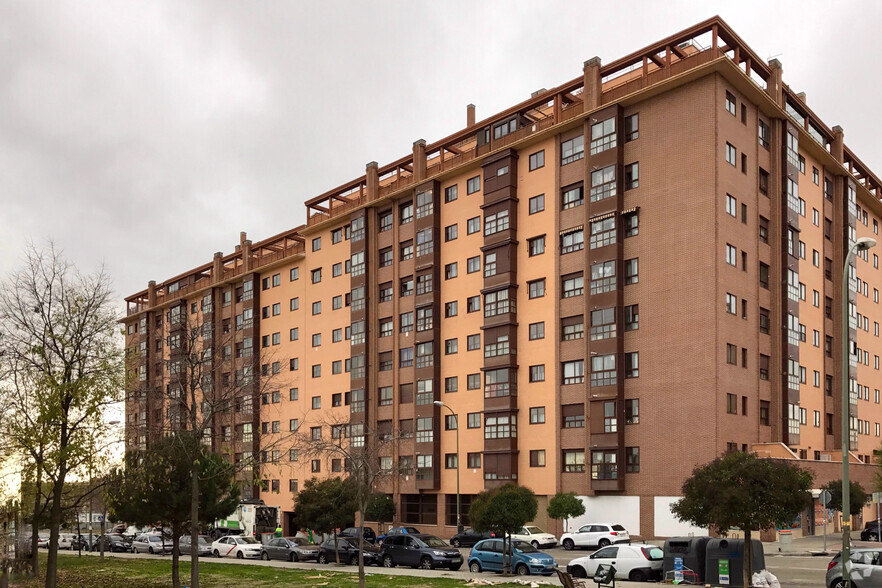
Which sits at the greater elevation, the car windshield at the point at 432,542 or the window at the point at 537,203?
the window at the point at 537,203

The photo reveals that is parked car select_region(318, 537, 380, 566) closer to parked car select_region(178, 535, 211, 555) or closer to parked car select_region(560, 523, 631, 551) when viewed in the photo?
parked car select_region(560, 523, 631, 551)

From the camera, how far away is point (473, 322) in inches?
2601

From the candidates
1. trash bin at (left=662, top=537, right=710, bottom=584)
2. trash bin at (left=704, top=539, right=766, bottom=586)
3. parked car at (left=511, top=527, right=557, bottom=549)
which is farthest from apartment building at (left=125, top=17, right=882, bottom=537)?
trash bin at (left=704, top=539, right=766, bottom=586)

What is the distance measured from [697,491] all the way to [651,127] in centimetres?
3178

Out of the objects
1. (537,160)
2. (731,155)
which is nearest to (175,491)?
(537,160)

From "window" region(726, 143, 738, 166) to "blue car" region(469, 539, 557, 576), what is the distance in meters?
28.7

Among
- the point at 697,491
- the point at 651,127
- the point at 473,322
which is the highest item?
the point at 651,127

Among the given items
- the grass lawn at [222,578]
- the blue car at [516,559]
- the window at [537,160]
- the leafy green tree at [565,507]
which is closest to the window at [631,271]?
the window at [537,160]

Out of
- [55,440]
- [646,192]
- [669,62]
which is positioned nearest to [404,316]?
[646,192]

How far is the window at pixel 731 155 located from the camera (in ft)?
180

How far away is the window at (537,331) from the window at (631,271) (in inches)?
292

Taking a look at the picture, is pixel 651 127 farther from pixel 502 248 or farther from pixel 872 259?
pixel 872 259

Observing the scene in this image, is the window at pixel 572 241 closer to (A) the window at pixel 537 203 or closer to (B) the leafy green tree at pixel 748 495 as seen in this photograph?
(A) the window at pixel 537 203

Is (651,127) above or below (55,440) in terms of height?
above
